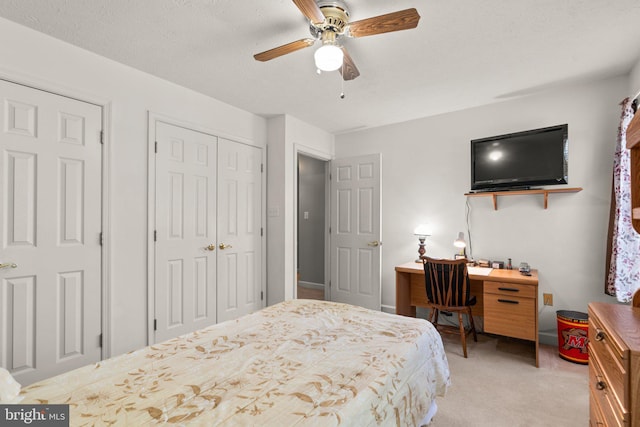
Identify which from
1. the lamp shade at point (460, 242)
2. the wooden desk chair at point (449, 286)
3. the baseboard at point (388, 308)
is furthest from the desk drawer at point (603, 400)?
the baseboard at point (388, 308)

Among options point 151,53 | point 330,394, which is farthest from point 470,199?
point 151,53

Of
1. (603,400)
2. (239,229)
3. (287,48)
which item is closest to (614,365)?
(603,400)

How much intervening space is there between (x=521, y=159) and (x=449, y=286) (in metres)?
1.42

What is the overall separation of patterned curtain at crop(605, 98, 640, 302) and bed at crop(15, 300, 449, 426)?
6.14 ft

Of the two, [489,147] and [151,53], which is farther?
[489,147]

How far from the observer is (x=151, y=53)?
236 cm

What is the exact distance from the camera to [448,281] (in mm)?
2914

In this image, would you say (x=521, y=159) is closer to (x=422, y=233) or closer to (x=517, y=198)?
(x=517, y=198)

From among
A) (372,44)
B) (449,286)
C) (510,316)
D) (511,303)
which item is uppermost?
(372,44)

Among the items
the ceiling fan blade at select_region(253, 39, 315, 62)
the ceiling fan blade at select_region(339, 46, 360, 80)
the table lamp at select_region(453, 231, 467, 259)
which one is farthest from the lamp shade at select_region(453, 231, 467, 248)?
the ceiling fan blade at select_region(253, 39, 315, 62)

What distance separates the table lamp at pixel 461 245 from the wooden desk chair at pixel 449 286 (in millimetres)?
583

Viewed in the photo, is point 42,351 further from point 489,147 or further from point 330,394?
point 489,147

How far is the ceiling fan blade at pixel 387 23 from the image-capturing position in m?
1.53

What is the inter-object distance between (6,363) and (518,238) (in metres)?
4.20
